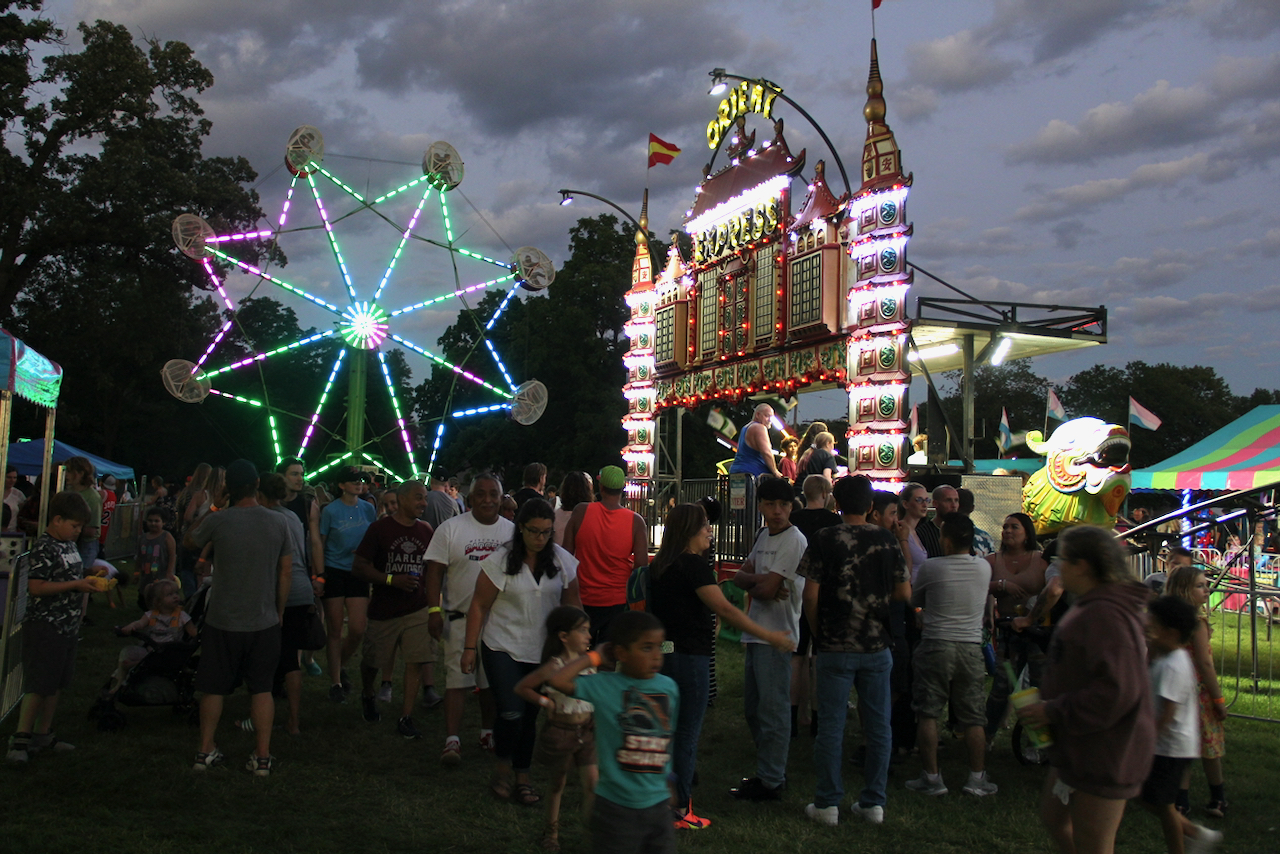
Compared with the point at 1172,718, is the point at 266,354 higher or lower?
higher

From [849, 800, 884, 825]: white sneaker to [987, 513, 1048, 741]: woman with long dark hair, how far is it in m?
1.79

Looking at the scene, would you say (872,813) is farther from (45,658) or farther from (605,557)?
(45,658)

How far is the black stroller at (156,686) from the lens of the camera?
6781 millimetres

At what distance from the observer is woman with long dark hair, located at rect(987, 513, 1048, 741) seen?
6.60 meters

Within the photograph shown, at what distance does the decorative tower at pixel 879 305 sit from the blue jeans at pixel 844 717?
9.24m

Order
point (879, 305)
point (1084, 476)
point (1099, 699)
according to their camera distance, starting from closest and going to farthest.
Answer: point (1099, 699)
point (1084, 476)
point (879, 305)

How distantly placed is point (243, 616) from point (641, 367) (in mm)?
17064

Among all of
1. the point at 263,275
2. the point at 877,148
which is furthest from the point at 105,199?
the point at 877,148

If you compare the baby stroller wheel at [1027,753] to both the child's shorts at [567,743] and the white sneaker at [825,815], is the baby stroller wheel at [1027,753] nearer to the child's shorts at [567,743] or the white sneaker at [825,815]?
the white sneaker at [825,815]

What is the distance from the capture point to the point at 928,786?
18.9 ft

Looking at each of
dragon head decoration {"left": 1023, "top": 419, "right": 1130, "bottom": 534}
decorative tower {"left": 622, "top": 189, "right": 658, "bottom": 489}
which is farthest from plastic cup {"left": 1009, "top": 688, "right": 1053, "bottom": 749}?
decorative tower {"left": 622, "top": 189, "right": 658, "bottom": 489}

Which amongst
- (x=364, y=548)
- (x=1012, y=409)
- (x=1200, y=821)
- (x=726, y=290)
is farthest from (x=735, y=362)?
(x=1012, y=409)

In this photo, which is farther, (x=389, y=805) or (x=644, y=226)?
(x=644, y=226)

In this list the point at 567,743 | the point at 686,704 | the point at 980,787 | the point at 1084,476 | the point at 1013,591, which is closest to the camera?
the point at 567,743
